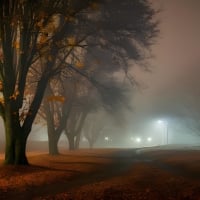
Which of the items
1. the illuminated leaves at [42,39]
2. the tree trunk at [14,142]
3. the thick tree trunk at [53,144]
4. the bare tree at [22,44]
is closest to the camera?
the bare tree at [22,44]

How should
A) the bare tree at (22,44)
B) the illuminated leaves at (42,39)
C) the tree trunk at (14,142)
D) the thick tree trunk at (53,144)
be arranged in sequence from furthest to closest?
the thick tree trunk at (53,144) < the tree trunk at (14,142) < the illuminated leaves at (42,39) < the bare tree at (22,44)

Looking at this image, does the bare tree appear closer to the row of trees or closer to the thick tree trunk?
the row of trees

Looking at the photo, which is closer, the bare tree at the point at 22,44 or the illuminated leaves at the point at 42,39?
the bare tree at the point at 22,44

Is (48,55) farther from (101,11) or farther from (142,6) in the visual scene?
(142,6)

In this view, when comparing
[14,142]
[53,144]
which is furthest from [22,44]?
[53,144]

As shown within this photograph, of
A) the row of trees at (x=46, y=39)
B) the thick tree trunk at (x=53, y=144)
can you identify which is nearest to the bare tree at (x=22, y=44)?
the row of trees at (x=46, y=39)

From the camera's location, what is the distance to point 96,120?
66.6 metres

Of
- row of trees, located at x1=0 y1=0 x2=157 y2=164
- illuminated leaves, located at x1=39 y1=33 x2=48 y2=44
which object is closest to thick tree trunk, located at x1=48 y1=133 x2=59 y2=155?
row of trees, located at x1=0 y1=0 x2=157 y2=164

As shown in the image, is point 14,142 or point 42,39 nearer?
point 42,39

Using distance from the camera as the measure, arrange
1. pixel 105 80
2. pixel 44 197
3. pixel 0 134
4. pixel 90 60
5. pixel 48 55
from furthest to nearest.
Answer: pixel 0 134 → pixel 105 80 → pixel 90 60 → pixel 48 55 → pixel 44 197

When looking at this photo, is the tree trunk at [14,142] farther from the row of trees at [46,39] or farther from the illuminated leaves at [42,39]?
the illuminated leaves at [42,39]

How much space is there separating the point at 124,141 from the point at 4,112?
311 feet

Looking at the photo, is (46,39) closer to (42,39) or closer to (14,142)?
(42,39)

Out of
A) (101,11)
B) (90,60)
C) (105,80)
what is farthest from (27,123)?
(105,80)
